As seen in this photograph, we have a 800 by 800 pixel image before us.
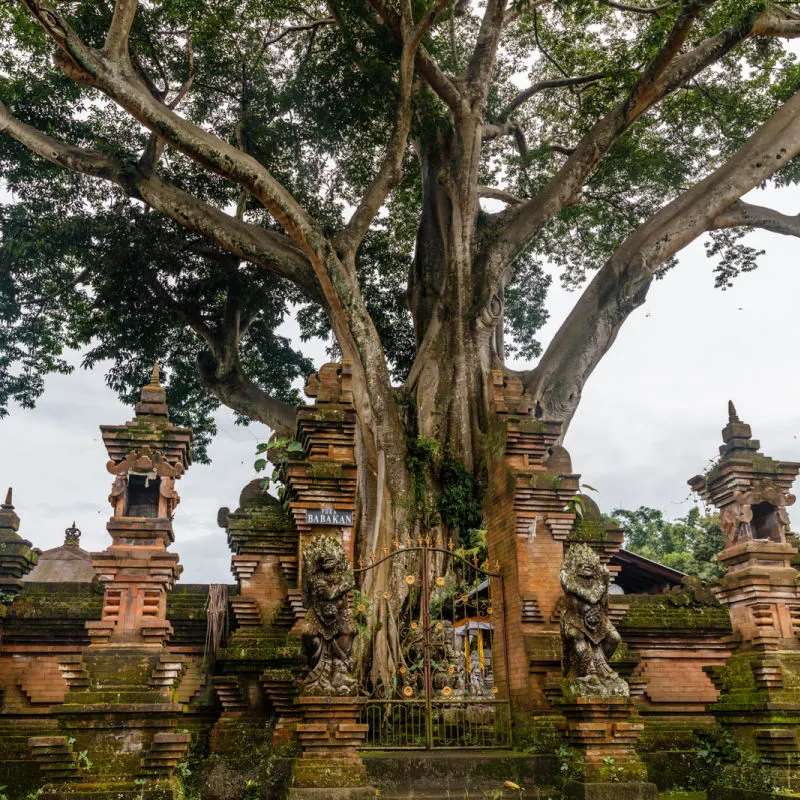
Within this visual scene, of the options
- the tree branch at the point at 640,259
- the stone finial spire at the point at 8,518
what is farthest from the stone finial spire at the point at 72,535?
the tree branch at the point at 640,259

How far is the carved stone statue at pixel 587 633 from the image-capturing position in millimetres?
6098

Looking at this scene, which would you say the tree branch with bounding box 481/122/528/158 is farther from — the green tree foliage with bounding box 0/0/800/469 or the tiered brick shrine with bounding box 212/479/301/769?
the tiered brick shrine with bounding box 212/479/301/769

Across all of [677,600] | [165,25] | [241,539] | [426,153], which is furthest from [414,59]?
[677,600]

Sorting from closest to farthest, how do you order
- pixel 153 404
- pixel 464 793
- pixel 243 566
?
pixel 464 793, pixel 153 404, pixel 243 566

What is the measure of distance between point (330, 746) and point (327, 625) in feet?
2.76

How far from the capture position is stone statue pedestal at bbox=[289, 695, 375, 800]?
5.43 meters

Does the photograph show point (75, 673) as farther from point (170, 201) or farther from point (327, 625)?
point (170, 201)

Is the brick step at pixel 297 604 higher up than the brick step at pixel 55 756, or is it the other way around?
the brick step at pixel 297 604

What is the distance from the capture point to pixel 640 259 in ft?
36.4

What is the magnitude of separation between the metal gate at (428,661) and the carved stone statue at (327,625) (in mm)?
419

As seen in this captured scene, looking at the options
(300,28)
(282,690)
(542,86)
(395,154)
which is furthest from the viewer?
(542,86)

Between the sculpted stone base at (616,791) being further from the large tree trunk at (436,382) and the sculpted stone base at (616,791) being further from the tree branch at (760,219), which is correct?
the tree branch at (760,219)

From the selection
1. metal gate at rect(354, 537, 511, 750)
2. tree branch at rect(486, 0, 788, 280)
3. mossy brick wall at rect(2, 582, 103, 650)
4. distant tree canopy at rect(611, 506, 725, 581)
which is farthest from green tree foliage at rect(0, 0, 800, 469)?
distant tree canopy at rect(611, 506, 725, 581)

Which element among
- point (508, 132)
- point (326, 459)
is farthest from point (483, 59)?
point (326, 459)
